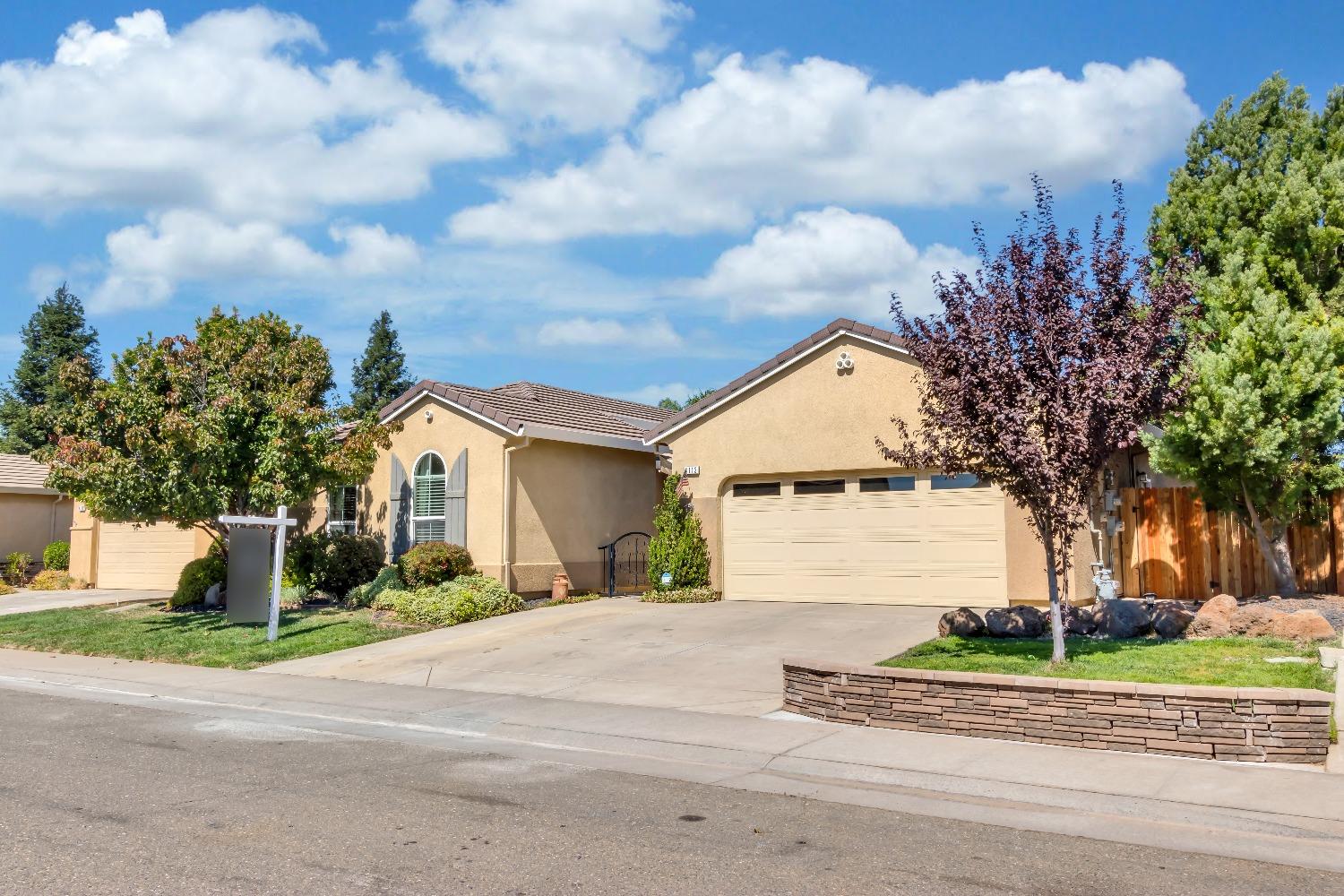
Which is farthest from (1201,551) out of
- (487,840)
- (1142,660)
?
(487,840)

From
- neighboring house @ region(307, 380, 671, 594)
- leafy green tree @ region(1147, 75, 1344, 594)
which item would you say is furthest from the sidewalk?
neighboring house @ region(307, 380, 671, 594)

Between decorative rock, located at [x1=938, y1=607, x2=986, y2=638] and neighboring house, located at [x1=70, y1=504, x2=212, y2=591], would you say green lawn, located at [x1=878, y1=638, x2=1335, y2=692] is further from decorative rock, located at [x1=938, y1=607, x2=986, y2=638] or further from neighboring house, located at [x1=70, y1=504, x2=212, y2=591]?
neighboring house, located at [x1=70, y1=504, x2=212, y2=591]

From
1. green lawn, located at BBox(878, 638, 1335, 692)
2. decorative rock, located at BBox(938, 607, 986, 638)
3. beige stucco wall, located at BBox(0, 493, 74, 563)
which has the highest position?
beige stucco wall, located at BBox(0, 493, 74, 563)

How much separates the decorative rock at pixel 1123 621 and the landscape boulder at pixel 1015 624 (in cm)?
72

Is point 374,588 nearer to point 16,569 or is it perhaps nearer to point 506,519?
point 506,519

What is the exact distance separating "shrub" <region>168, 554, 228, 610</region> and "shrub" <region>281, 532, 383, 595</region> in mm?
1214

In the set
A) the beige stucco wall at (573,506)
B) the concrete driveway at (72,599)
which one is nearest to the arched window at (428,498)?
the beige stucco wall at (573,506)

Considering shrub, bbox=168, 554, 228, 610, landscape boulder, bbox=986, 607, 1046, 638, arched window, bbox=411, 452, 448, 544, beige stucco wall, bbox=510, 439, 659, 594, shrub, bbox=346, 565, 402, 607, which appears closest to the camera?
landscape boulder, bbox=986, 607, 1046, 638

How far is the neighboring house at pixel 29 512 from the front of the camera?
29906mm

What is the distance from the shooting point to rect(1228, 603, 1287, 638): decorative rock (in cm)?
1298

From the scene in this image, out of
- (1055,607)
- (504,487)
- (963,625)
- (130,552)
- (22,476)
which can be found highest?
(22,476)

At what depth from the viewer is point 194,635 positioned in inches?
663

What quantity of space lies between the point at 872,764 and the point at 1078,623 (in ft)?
21.5

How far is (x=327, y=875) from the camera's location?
5.50 metres
